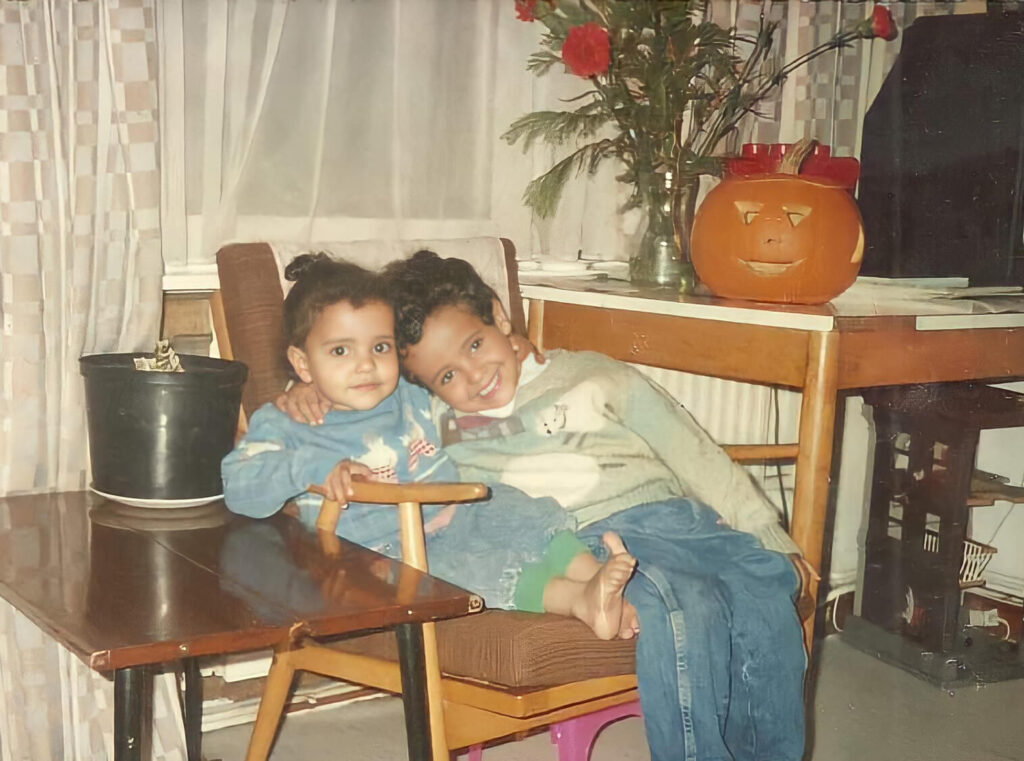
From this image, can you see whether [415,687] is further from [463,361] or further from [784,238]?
[784,238]

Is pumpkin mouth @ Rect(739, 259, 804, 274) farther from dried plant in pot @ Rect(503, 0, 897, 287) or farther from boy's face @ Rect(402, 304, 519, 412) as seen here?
boy's face @ Rect(402, 304, 519, 412)

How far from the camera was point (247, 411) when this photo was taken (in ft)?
5.62

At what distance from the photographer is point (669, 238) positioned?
1989mm

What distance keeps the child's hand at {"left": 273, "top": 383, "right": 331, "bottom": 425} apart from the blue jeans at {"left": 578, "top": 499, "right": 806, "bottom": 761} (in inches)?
15.8

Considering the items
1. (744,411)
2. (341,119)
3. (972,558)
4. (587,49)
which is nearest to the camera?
(587,49)

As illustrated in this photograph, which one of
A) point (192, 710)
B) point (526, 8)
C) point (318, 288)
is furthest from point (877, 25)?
point (192, 710)

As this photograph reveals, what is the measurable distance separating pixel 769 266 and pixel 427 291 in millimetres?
496

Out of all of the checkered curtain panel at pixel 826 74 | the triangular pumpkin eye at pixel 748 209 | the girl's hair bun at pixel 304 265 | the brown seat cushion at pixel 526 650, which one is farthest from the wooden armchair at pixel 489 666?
the checkered curtain panel at pixel 826 74

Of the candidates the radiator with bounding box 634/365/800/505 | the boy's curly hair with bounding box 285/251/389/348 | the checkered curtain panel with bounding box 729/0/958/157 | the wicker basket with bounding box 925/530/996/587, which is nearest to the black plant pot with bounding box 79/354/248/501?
the boy's curly hair with bounding box 285/251/389/348

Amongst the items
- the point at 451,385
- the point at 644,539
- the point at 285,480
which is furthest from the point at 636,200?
the point at 285,480

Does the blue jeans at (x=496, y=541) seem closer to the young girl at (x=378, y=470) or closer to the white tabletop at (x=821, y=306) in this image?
the young girl at (x=378, y=470)

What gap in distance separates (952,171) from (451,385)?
1.10 metres

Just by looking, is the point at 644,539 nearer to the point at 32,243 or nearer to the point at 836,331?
the point at 836,331

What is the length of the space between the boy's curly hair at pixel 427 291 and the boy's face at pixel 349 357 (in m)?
0.03
